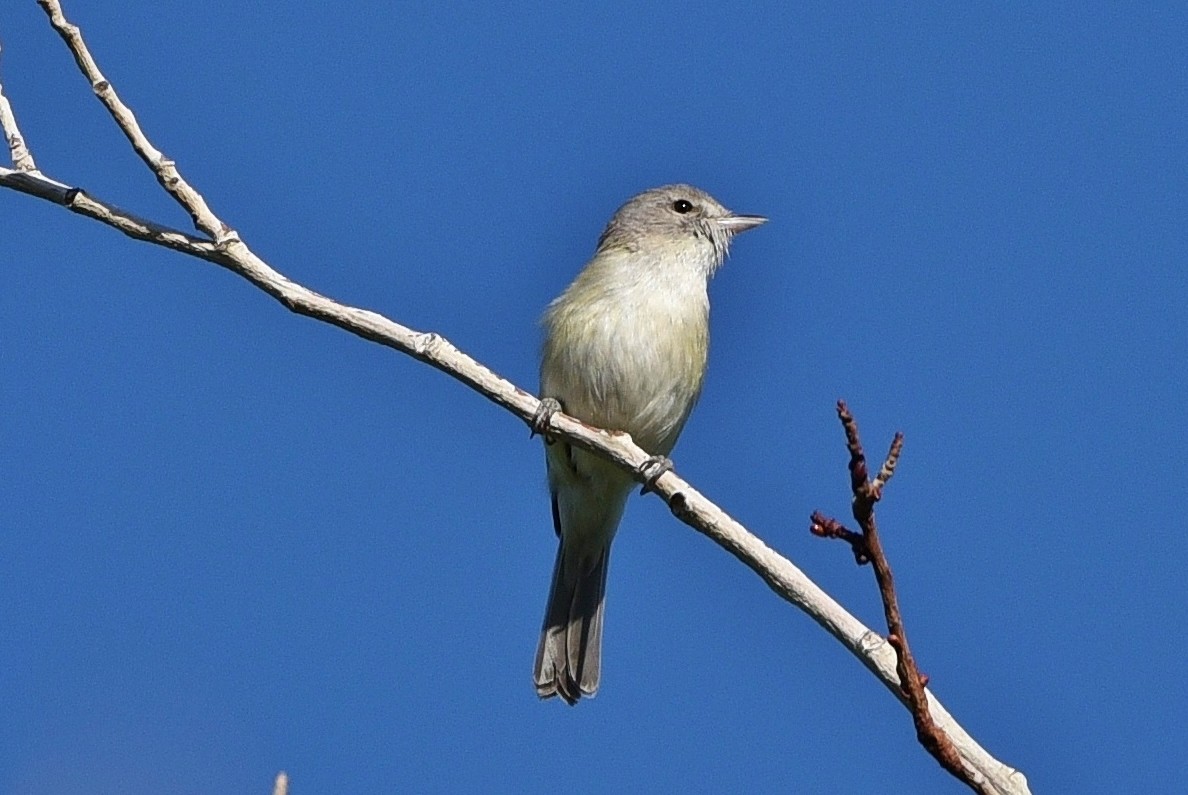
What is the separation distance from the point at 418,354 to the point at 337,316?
0.28 metres

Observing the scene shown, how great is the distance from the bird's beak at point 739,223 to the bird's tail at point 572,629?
1944 mm

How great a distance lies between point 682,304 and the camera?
25.9 ft

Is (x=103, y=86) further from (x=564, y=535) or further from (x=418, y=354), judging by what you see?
(x=564, y=535)

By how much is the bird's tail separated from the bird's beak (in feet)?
6.38

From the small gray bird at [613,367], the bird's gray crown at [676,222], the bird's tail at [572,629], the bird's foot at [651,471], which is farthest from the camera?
the bird's gray crown at [676,222]

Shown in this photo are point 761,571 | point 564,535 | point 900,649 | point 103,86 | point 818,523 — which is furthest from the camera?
point 564,535

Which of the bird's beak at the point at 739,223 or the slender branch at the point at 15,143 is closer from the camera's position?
the slender branch at the point at 15,143

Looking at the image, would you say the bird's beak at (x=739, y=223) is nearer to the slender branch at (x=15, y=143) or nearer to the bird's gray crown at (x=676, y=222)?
the bird's gray crown at (x=676, y=222)

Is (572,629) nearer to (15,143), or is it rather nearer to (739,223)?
(739,223)

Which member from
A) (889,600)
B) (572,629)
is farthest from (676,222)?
(889,600)

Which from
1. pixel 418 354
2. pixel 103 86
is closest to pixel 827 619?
pixel 418 354

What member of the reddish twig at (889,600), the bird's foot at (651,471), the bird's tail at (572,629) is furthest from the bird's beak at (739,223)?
the reddish twig at (889,600)

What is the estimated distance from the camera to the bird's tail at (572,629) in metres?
8.07

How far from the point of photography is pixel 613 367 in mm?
7598
